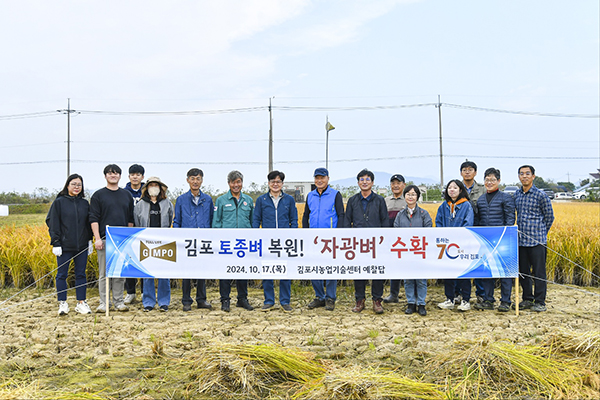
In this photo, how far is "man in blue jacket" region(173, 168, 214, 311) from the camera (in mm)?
→ 5660

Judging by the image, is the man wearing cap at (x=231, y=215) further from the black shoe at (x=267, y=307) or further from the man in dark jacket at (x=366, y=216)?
the man in dark jacket at (x=366, y=216)

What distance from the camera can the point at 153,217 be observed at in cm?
573

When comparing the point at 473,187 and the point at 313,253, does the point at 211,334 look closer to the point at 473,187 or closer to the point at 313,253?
the point at 313,253

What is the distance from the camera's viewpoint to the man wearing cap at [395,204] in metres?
5.85

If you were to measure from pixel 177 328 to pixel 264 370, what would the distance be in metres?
1.87

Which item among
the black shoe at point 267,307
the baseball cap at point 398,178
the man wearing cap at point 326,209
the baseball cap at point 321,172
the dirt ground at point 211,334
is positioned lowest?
the dirt ground at point 211,334

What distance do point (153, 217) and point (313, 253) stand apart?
216 cm

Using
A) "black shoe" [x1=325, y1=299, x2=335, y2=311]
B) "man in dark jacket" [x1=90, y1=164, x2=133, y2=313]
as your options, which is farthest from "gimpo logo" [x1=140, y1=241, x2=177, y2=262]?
"black shoe" [x1=325, y1=299, x2=335, y2=311]

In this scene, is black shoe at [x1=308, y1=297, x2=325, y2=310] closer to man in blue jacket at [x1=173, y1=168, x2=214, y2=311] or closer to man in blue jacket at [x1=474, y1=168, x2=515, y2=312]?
man in blue jacket at [x1=173, y1=168, x2=214, y2=311]

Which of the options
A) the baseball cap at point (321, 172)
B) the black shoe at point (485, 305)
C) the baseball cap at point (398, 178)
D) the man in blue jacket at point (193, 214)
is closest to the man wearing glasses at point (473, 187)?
the black shoe at point (485, 305)

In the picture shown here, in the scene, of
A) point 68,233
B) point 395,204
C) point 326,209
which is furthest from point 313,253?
point 68,233

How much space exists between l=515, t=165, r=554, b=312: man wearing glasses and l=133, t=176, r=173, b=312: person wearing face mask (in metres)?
4.66

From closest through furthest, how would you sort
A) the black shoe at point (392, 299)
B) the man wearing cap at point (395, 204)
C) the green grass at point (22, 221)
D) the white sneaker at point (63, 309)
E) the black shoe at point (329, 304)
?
the white sneaker at point (63, 309), the black shoe at point (329, 304), the man wearing cap at point (395, 204), the black shoe at point (392, 299), the green grass at point (22, 221)

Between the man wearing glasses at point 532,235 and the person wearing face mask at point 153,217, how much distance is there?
4657mm
